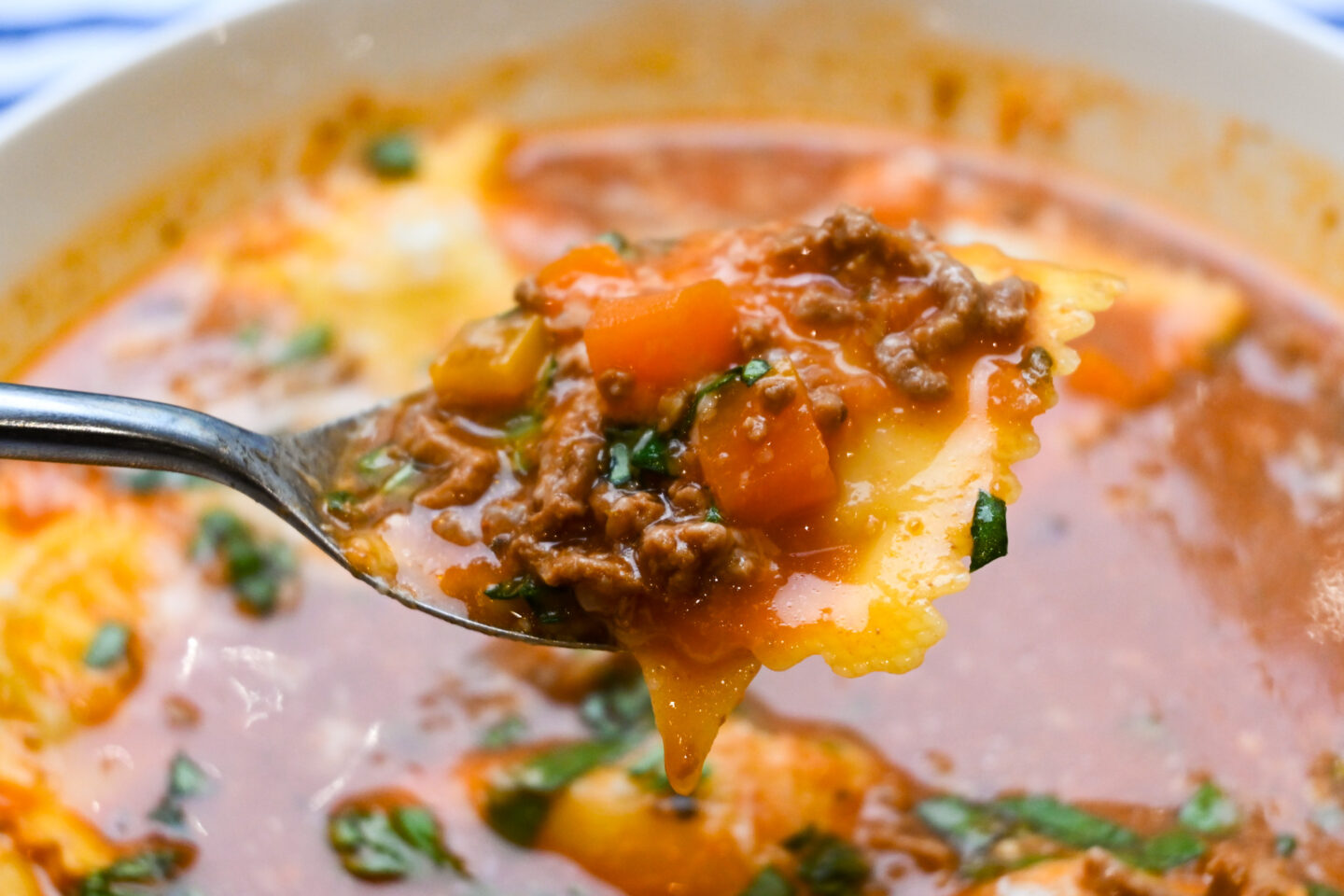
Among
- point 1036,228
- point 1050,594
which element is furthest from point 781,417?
point 1036,228

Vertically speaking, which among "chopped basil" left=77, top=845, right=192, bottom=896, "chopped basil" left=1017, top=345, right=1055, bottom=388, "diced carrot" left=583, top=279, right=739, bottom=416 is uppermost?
"diced carrot" left=583, top=279, right=739, bottom=416

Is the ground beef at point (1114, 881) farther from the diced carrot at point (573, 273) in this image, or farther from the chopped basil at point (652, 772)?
the diced carrot at point (573, 273)

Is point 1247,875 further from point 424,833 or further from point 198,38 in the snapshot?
point 198,38

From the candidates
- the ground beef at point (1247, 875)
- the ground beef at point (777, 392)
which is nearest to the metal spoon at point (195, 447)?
the ground beef at point (777, 392)

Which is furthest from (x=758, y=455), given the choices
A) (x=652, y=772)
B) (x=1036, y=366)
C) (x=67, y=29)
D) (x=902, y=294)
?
Answer: (x=67, y=29)

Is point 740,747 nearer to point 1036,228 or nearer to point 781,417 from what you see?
point 781,417

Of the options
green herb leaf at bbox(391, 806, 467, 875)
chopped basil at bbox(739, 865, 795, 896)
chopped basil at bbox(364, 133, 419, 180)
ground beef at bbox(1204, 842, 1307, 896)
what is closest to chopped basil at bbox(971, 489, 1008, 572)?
chopped basil at bbox(739, 865, 795, 896)

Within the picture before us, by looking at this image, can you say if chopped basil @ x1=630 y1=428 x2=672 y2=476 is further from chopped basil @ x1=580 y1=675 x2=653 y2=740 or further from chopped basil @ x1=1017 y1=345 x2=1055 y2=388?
chopped basil @ x1=580 y1=675 x2=653 y2=740

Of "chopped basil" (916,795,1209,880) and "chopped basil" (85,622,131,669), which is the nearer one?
"chopped basil" (916,795,1209,880)
